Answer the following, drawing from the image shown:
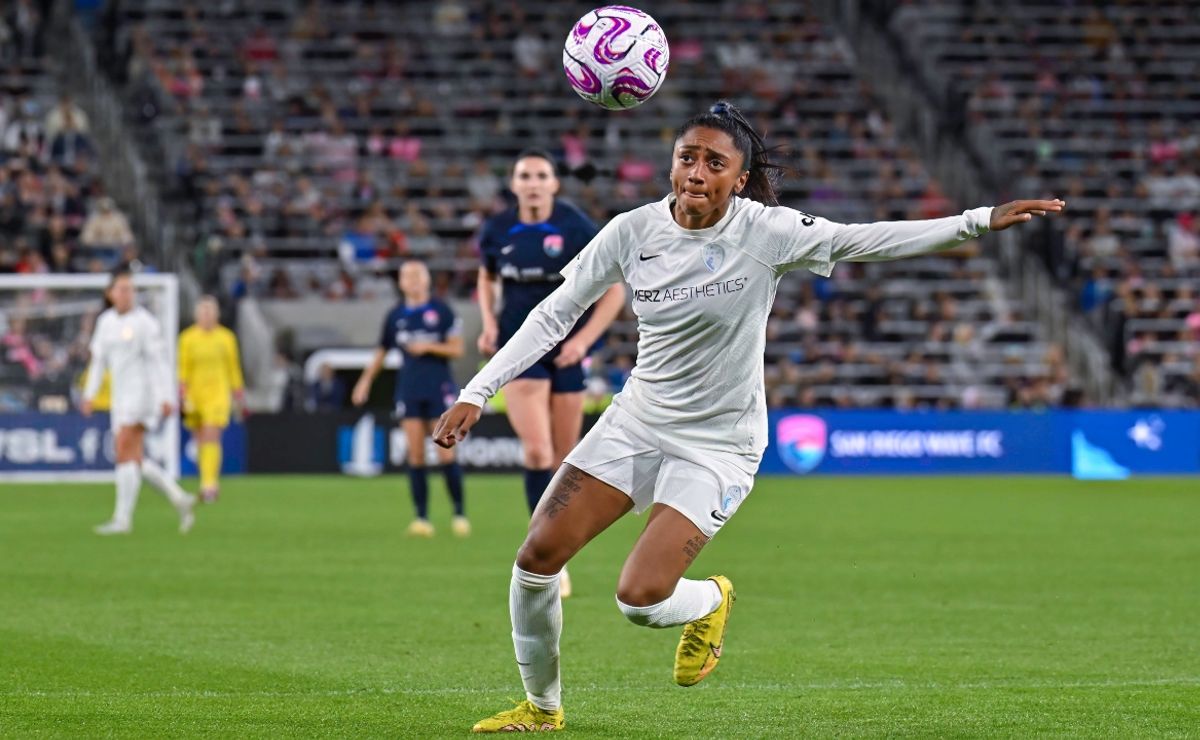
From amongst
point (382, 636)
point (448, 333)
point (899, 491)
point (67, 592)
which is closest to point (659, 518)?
point (382, 636)

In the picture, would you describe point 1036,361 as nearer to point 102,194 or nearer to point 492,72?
point 492,72

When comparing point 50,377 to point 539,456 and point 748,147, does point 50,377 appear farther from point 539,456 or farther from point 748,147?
point 748,147

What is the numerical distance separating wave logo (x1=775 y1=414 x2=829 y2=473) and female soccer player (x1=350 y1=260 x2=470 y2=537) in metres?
11.8

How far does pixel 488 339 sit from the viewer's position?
11578 millimetres

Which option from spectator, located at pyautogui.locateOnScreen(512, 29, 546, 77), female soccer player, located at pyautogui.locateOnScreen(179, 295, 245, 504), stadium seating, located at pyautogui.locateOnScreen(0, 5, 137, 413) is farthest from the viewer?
spectator, located at pyautogui.locateOnScreen(512, 29, 546, 77)

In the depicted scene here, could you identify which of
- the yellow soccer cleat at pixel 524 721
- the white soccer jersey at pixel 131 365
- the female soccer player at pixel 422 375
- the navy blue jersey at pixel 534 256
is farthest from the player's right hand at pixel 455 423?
the white soccer jersey at pixel 131 365

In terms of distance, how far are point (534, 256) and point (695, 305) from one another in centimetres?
499

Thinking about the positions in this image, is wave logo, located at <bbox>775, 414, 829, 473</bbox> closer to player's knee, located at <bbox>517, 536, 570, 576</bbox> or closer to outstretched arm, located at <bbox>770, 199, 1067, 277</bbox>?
outstretched arm, located at <bbox>770, 199, 1067, 277</bbox>

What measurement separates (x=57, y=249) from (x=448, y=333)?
45.3ft

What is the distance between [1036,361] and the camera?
3244 cm

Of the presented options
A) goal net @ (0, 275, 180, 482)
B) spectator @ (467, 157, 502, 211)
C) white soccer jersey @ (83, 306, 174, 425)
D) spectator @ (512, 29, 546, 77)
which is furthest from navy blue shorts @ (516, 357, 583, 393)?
spectator @ (512, 29, 546, 77)

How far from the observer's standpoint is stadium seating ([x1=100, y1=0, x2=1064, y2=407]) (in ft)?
103

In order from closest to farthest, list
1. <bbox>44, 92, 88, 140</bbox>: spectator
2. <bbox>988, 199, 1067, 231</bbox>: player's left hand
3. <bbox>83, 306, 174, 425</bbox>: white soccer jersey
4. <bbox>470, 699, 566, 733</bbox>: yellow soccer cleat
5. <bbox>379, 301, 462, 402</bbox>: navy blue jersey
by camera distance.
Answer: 1. <bbox>988, 199, 1067, 231</bbox>: player's left hand
2. <bbox>470, 699, 566, 733</bbox>: yellow soccer cleat
3. <bbox>83, 306, 174, 425</bbox>: white soccer jersey
4. <bbox>379, 301, 462, 402</bbox>: navy blue jersey
5. <bbox>44, 92, 88, 140</bbox>: spectator

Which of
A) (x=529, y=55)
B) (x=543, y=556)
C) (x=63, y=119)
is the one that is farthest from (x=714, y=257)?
(x=529, y=55)
